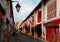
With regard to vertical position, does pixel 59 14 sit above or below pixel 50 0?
below

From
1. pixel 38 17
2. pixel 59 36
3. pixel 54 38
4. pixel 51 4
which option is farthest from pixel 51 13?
pixel 38 17

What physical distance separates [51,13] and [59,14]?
3257 mm

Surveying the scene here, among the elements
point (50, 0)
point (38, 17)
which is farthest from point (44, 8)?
point (38, 17)

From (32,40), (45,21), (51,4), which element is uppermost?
(51,4)

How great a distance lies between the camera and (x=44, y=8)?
922 inches

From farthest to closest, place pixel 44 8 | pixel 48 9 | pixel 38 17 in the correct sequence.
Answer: pixel 38 17
pixel 44 8
pixel 48 9

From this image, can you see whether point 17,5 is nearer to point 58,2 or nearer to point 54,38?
point 58,2

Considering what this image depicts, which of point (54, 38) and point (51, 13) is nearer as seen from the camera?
point (54, 38)

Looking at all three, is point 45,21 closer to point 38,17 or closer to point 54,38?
point 54,38

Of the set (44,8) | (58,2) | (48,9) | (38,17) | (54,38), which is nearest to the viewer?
(58,2)

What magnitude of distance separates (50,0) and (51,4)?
2.09ft

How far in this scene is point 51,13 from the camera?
19.9 meters

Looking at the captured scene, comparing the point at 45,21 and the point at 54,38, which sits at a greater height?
the point at 45,21

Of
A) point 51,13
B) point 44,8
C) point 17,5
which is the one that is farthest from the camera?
point 44,8
